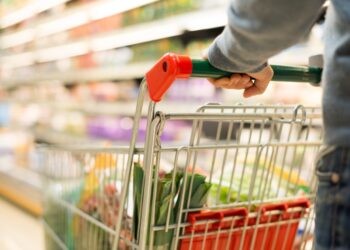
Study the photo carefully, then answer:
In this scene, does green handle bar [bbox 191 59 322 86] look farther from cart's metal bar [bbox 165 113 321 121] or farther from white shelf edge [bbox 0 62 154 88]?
white shelf edge [bbox 0 62 154 88]

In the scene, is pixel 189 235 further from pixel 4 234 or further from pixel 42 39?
pixel 42 39

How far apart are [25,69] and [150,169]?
5.42m

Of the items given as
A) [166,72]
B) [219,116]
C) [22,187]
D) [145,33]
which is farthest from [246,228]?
[22,187]

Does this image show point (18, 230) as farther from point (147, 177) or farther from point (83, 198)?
point (147, 177)

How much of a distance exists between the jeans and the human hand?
0.84 ft

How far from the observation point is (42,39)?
5.11 m

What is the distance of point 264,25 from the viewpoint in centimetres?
56

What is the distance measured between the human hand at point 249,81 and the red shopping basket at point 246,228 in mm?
275

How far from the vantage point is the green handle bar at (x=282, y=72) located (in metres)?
0.72

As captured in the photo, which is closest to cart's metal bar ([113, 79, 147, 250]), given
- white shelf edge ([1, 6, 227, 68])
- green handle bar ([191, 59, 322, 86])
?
green handle bar ([191, 59, 322, 86])

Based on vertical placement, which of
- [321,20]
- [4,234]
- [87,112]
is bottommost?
[4,234]

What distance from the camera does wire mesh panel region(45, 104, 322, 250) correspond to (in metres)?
0.80

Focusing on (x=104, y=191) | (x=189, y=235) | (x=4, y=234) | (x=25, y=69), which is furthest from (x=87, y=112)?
(x=189, y=235)

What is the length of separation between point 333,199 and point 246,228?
1.30ft
